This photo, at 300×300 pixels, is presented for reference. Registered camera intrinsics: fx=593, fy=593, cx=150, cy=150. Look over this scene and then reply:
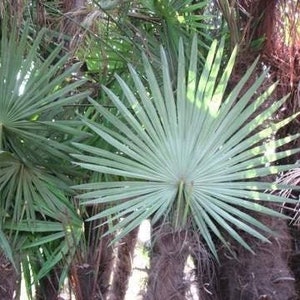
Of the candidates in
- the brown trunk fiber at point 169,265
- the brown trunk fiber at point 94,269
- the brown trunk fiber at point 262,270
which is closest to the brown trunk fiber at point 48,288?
the brown trunk fiber at point 94,269

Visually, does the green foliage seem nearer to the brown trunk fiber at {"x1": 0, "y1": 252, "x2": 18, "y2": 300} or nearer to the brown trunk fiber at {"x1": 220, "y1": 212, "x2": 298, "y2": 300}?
the brown trunk fiber at {"x1": 0, "y1": 252, "x2": 18, "y2": 300}

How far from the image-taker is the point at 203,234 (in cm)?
191

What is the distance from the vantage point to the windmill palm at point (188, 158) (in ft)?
6.07

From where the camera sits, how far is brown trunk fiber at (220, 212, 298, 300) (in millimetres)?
2078

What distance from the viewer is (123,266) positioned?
2.35 m

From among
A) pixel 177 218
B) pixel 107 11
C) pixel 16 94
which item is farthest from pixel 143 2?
pixel 177 218

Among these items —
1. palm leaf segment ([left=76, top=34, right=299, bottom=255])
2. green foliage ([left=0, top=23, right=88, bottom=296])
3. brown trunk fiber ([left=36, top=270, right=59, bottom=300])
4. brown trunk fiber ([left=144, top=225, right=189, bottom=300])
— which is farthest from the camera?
brown trunk fiber ([left=36, top=270, right=59, bottom=300])

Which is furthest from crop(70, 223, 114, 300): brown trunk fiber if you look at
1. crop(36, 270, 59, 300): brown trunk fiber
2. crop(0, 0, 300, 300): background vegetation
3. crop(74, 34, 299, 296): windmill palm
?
crop(74, 34, 299, 296): windmill palm

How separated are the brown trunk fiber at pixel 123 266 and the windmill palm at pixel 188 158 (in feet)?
1.54

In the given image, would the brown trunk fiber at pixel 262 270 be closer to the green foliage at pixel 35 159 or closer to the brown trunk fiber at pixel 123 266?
the brown trunk fiber at pixel 123 266

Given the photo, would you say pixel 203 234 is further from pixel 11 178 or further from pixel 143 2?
pixel 143 2

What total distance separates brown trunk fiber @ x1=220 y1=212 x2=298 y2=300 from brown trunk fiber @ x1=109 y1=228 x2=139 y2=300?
0.37 metres

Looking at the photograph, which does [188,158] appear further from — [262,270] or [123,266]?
[123,266]

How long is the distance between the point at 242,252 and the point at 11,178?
89cm
